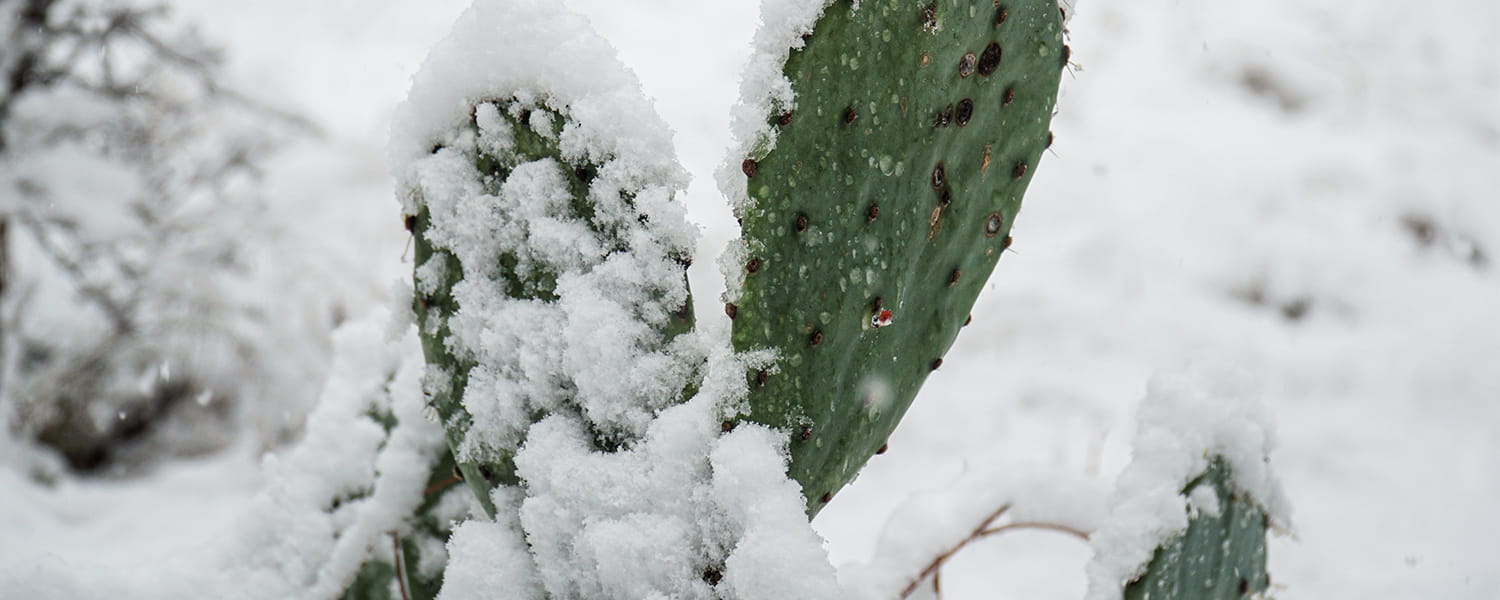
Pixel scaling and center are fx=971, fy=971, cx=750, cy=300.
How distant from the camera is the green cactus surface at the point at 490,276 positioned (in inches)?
25.7

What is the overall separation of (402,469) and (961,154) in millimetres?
630

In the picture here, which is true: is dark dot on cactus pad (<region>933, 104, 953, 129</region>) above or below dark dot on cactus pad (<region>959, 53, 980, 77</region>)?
below

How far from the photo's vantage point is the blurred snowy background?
2912mm

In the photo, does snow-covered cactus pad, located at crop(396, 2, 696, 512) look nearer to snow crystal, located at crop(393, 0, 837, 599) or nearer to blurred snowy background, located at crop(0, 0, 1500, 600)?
snow crystal, located at crop(393, 0, 837, 599)

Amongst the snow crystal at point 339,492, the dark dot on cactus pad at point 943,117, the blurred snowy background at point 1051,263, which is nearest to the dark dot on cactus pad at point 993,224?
the dark dot on cactus pad at point 943,117

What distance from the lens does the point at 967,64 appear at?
2.23ft

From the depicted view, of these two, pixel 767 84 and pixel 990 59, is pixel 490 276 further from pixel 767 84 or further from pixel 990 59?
pixel 990 59

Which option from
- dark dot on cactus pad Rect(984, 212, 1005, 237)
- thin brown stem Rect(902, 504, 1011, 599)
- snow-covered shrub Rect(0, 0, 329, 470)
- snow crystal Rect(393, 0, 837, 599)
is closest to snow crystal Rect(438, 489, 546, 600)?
snow crystal Rect(393, 0, 837, 599)

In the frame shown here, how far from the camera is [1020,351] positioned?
339 cm

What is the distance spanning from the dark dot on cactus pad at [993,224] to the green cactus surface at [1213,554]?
10.7 inches

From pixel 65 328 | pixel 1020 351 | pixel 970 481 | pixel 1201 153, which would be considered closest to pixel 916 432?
pixel 1020 351

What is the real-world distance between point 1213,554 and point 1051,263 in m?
2.95

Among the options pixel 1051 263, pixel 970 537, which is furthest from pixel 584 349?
pixel 1051 263

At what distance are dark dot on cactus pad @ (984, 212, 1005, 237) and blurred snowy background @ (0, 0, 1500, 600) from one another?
1.77m
